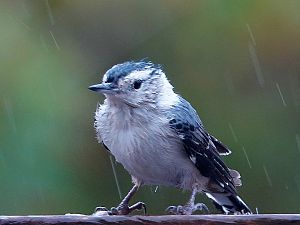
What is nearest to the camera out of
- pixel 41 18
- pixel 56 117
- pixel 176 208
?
pixel 176 208

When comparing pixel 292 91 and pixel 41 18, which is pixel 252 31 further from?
pixel 41 18

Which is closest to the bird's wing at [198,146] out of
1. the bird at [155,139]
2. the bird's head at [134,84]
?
the bird at [155,139]

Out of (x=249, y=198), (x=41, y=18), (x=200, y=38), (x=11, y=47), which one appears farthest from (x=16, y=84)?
(x=249, y=198)

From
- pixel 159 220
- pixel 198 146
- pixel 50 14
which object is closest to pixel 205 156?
pixel 198 146

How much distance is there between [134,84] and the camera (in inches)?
154

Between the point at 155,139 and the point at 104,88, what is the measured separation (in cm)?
29

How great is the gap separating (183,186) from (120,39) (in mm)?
1543

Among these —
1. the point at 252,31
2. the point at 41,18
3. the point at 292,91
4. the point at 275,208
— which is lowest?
the point at 275,208

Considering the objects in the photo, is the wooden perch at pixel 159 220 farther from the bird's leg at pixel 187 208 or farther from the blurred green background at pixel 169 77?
the blurred green background at pixel 169 77

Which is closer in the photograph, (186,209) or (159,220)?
(159,220)

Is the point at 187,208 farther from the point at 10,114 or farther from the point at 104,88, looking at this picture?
the point at 10,114

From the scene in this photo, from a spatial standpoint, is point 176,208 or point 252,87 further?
point 252,87

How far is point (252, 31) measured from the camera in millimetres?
5387

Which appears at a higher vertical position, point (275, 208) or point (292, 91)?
point (292, 91)
